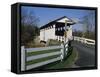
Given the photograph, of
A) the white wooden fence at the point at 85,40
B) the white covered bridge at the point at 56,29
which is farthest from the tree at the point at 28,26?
the white wooden fence at the point at 85,40

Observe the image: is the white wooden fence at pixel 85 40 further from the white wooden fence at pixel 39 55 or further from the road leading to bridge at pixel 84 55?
the white wooden fence at pixel 39 55

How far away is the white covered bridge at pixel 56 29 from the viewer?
482 cm

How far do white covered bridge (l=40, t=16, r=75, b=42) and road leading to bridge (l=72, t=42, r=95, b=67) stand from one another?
0.81 feet

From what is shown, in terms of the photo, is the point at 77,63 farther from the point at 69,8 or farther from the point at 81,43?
the point at 69,8

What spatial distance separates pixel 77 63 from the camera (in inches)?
202

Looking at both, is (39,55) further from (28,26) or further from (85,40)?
(85,40)

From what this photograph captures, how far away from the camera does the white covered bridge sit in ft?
15.8

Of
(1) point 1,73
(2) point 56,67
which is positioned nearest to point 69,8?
(2) point 56,67

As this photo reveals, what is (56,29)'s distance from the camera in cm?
496

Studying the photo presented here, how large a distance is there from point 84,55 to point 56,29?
656mm

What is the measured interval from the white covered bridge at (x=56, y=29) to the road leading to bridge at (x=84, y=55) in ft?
0.81

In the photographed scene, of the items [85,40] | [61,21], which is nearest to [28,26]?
[61,21]

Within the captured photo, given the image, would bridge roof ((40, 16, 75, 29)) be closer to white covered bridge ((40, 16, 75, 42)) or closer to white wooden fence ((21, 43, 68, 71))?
white covered bridge ((40, 16, 75, 42))

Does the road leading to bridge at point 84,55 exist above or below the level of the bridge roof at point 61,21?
below
